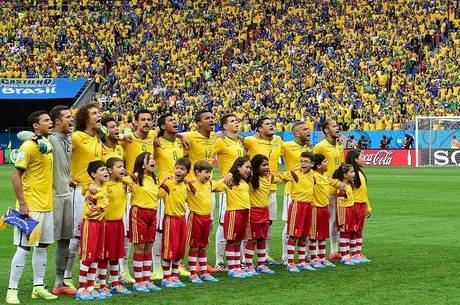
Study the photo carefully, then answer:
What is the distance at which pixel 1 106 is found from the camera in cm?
5381

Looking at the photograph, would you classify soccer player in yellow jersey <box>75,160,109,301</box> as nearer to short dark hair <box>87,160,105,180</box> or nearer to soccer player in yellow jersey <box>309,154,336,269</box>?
short dark hair <box>87,160,105,180</box>

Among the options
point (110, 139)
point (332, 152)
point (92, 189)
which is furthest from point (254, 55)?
point (92, 189)

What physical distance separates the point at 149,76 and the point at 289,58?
7945 mm

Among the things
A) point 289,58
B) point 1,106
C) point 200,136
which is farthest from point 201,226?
point 1,106

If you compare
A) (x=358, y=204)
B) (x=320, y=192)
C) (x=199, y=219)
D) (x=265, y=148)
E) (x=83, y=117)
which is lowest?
(x=199, y=219)

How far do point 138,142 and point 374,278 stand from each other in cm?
357

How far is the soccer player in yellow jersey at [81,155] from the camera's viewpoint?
11633 millimetres

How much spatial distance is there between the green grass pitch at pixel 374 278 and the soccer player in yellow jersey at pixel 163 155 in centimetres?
93

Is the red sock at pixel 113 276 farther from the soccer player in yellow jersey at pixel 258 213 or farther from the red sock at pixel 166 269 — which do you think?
the soccer player in yellow jersey at pixel 258 213

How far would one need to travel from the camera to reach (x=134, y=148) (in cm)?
1266

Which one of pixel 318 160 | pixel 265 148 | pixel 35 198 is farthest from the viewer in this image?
pixel 265 148

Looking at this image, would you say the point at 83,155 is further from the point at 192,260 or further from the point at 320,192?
the point at 320,192

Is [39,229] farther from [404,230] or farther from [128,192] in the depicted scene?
[404,230]

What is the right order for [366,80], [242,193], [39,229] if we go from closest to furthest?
[39,229], [242,193], [366,80]
